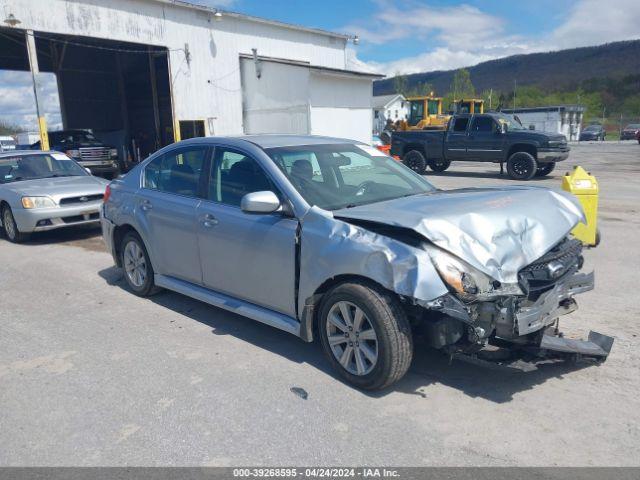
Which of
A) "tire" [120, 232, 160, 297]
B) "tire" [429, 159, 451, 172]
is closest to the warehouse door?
"tire" [429, 159, 451, 172]

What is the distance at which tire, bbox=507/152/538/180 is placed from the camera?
1688cm

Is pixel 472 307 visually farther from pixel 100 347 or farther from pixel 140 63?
pixel 140 63

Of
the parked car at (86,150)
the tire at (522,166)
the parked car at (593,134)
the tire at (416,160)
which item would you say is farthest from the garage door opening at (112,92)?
the parked car at (593,134)

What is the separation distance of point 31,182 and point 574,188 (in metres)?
8.72

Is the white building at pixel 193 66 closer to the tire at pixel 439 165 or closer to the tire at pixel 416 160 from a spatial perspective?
the tire at pixel 416 160

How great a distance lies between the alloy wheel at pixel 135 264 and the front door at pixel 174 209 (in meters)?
0.30

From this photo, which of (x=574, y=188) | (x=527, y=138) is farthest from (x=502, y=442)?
(x=527, y=138)

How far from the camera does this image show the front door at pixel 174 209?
16.1 ft

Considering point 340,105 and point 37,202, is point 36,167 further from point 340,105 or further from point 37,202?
point 340,105

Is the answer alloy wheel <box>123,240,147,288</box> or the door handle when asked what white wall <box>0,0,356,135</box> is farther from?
the door handle

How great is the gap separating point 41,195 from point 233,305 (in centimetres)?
573

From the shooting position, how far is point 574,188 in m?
7.29

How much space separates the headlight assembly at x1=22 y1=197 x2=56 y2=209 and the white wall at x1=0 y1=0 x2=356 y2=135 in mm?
10781

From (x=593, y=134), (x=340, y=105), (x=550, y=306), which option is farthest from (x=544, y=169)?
(x=593, y=134)
